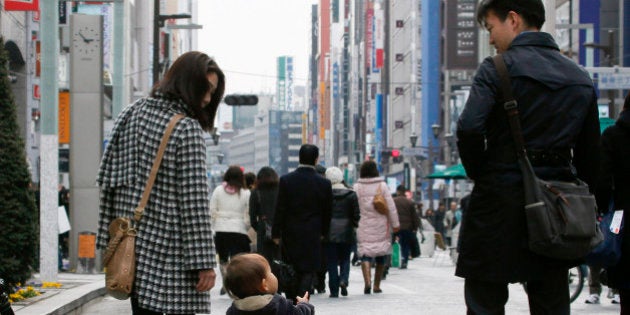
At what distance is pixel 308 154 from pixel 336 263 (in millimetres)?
2732

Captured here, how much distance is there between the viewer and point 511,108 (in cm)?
454

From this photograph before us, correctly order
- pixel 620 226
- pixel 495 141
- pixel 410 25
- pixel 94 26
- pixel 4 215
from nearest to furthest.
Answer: pixel 495 141
pixel 620 226
pixel 4 215
pixel 94 26
pixel 410 25

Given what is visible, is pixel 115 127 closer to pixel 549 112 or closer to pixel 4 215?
pixel 549 112

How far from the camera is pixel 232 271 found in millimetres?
4930

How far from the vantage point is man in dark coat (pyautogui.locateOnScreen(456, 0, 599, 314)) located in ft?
14.9

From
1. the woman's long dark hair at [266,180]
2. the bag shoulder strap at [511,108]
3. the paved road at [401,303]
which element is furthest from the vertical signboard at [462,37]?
the bag shoulder strap at [511,108]

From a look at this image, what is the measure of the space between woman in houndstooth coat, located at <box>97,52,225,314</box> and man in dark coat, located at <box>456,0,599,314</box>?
0.95 meters

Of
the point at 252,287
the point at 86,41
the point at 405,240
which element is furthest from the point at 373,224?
the point at 252,287

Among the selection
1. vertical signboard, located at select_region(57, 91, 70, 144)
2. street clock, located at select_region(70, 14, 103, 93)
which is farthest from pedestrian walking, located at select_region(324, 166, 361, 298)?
vertical signboard, located at select_region(57, 91, 70, 144)

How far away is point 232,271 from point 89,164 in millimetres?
14893

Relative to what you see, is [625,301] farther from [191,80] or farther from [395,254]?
[395,254]

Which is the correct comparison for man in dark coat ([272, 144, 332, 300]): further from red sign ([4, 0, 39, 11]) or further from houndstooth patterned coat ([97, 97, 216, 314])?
Result: red sign ([4, 0, 39, 11])

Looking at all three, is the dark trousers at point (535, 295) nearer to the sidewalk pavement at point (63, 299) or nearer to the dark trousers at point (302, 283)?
the sidewalk pavement at point (63, 299)

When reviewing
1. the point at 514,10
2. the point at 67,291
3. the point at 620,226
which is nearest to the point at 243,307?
the point at 514,10
